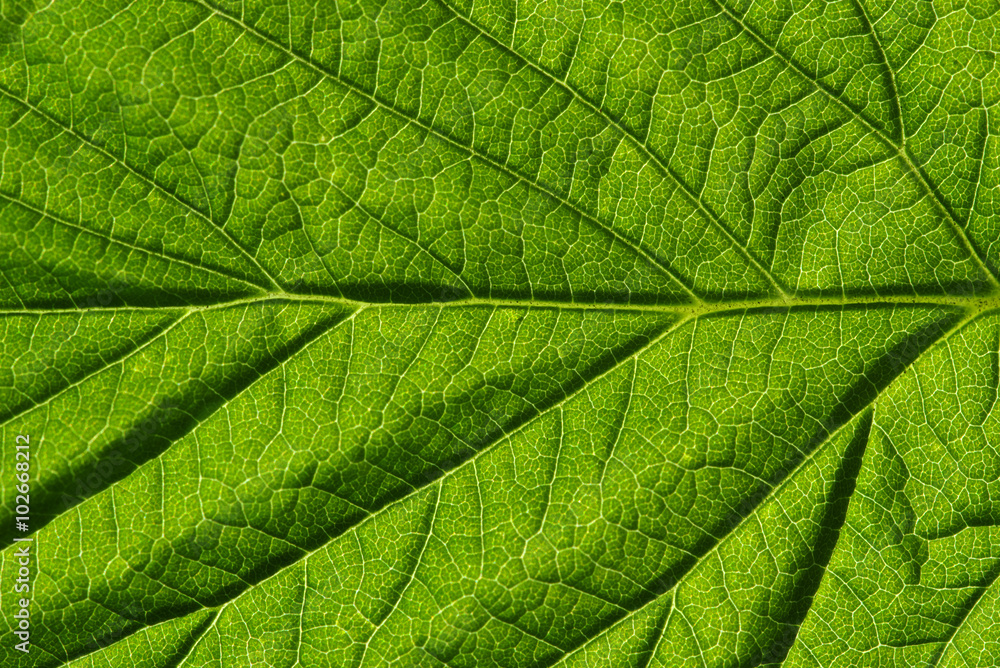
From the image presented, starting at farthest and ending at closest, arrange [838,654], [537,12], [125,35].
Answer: [838,654] → [537,12] → [125,35]

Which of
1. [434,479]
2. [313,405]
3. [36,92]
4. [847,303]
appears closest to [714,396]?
[847,303]

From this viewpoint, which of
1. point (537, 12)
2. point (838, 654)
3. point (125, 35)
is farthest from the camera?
point (838, 654)

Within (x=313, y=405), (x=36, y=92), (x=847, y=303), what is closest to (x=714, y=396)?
(x=847, y=303)

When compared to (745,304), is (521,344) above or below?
below

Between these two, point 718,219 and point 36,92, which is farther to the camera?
point 718,219

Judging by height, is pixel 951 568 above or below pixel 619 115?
below

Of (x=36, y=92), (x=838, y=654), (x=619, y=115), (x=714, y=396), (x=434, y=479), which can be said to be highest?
(x=619, y=115)

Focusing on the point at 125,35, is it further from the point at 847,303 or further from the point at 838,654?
the point at 838,654
